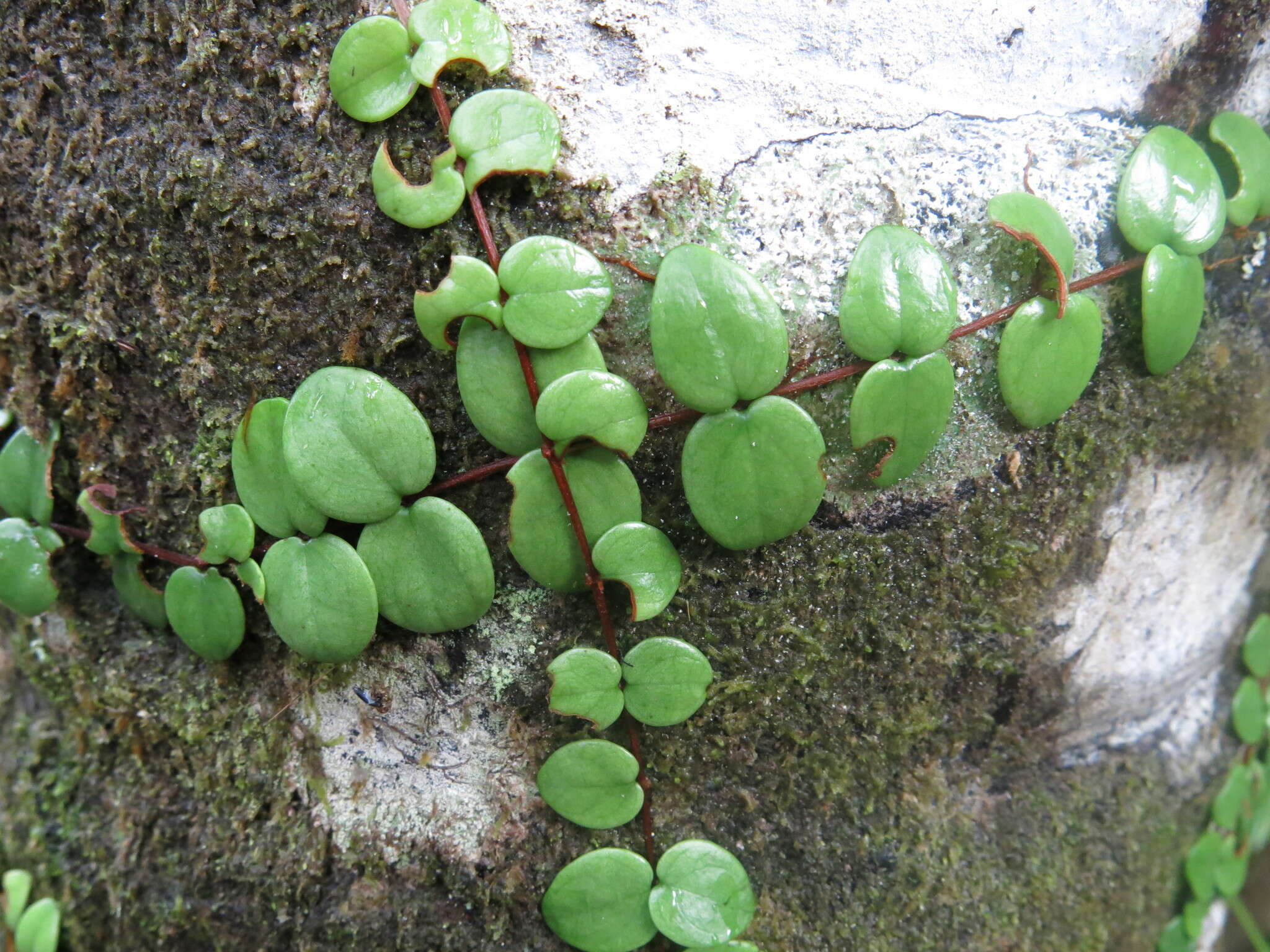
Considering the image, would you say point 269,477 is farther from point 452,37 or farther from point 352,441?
point 452,37

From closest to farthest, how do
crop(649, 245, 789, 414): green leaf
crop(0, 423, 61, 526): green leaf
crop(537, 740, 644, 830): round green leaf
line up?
1. crop(649, 245, 789, 414): green leaf
2. crop(537, 740, 644, 830): round green leaf
3. crop(0, 423, 61, 526): green leaf

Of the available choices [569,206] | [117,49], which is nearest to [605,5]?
[569,206]

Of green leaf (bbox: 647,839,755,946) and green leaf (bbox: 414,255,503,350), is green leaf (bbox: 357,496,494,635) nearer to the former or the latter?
green leaf (bbox: 414,255,503,350)

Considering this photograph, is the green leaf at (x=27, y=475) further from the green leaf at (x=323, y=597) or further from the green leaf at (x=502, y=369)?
the green leaf at (x=502, y=369)

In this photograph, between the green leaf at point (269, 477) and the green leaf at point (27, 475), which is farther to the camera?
the green leaf at point (27, 475)

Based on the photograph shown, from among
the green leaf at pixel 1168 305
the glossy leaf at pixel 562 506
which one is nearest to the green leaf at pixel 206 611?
the glossy leaf at pixel 562 506

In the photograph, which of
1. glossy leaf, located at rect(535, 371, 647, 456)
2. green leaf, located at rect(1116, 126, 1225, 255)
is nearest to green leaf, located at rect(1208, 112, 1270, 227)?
green leaf, located at rect(1116, 126, 1225, 255)

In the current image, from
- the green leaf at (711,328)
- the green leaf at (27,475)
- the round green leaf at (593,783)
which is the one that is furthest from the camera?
the green leaf at (27,475)
